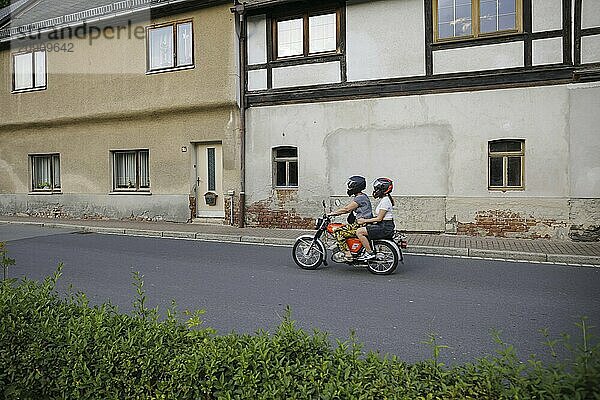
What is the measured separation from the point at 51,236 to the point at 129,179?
4611mm

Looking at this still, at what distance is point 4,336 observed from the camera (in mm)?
4039

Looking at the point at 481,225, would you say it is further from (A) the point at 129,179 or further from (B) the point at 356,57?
(A) the point at 129,179

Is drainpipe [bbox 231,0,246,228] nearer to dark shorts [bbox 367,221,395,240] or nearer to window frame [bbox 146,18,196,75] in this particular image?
window frame [bbox 146,18,196,75]

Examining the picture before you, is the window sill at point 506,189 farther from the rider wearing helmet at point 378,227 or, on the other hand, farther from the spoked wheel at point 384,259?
the spoked wheel at point 384,259

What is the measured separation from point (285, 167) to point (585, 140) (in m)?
7.73

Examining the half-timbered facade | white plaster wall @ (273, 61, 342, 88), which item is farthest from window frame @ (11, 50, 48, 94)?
white plaster wall @ (273, 61, 342, 88)

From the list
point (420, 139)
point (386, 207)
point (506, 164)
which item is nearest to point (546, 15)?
point (506, 164)

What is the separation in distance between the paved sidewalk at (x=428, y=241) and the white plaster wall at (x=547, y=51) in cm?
410

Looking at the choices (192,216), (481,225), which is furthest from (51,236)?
(481,225)

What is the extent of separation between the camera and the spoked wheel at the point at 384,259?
10.1 metres

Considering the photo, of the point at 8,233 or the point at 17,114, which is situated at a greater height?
the point at 17,114

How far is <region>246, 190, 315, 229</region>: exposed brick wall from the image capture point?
16.7 metres

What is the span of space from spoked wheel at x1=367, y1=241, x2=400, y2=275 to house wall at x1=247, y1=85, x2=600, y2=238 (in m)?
5.13

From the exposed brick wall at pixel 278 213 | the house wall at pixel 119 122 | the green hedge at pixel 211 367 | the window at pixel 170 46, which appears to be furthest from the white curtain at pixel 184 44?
the green hedge at pixel 211 367
